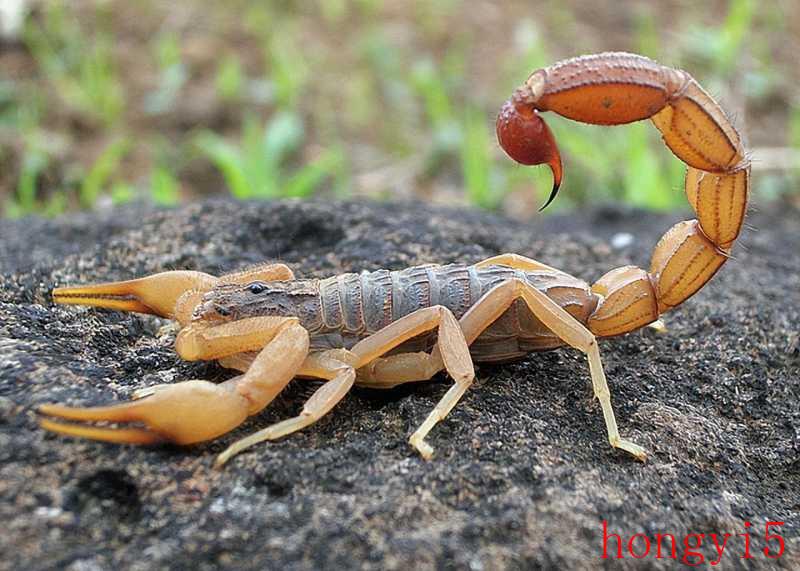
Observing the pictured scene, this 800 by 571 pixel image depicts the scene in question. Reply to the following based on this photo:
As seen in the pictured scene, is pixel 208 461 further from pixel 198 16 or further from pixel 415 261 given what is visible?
pixel 198 16

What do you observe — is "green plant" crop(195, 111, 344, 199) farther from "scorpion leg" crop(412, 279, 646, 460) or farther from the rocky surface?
"scorpion leg" crop(412, 279, 646, 460)

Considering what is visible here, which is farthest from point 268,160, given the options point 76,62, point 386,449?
point 386,449

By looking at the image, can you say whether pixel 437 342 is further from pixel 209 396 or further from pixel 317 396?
pixel 209 396

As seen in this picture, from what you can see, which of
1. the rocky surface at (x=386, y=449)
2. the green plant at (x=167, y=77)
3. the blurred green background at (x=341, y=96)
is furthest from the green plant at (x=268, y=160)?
the rocky surface at (x=386, y=449)

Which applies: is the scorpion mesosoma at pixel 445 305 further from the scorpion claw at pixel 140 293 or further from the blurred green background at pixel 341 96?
the blurred green background at pixel 341 96

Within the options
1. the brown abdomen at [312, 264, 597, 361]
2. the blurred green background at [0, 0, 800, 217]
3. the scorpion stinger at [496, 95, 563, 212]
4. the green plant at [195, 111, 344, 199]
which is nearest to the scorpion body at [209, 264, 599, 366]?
the brown abdomen at [312, 264, 597, 361]
